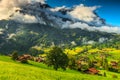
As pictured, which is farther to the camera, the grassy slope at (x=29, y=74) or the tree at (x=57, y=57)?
the tree at (x=57, y=57)

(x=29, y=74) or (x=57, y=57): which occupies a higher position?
(x=57, y=57)

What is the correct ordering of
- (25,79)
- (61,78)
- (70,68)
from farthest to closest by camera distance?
1. (70,68)
2. (61,78)
3. (25,79)

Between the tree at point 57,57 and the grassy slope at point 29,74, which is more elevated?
the tree at point 57,57

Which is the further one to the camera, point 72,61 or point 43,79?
point 72,61

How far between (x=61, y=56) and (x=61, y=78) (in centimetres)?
8096

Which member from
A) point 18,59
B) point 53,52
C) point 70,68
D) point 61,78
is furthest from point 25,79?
point 70,68

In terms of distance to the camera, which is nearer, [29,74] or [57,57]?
[29,74]

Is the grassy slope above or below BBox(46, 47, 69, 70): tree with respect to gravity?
below

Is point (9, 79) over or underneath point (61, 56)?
underneath

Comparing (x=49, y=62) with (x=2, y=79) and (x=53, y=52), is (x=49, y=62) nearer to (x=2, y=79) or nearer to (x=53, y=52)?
(x=53, y=52)

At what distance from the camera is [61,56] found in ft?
394

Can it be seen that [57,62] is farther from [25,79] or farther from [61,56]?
[25,79]

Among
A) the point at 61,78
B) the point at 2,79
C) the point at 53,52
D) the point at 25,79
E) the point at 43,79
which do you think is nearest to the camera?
the point at 2,79

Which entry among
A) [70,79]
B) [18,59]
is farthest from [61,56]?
[70,79]
